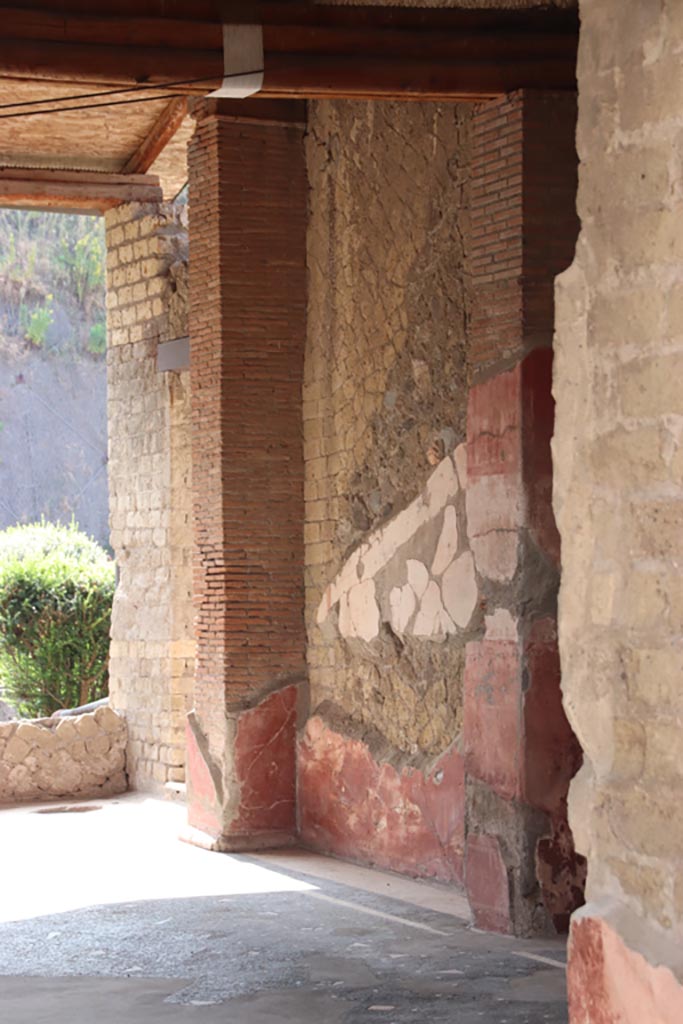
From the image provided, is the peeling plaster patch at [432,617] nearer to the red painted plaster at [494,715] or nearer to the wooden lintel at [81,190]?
the red painted plaster at [494,715]

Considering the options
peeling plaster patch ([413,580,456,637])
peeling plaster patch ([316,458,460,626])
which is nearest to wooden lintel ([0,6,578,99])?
peeling plaster patch ([316,458,460,626])

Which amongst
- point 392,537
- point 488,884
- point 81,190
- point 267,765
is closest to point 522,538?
point 488,884

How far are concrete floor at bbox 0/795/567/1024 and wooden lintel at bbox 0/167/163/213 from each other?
536 centimetres

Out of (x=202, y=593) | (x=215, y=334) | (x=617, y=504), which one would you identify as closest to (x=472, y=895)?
(x=202, y=593)

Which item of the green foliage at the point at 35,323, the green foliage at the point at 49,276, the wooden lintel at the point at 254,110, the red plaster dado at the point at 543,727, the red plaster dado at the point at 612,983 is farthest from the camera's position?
the green foliage at the point at 49,276

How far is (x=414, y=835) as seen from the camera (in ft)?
28.0

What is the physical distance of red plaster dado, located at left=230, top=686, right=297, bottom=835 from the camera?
31.9ft

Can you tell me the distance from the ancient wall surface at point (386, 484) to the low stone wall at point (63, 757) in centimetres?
327

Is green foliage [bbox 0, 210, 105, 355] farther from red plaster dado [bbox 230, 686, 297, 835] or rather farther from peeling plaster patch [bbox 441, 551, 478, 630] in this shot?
peeling plaster patch [bbox 441, 551, 478, 630]

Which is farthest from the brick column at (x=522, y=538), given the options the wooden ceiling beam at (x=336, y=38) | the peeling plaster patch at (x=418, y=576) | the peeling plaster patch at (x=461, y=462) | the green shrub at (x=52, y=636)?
the green shrub at (x=52, y=636)

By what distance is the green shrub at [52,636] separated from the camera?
15906 millimetres

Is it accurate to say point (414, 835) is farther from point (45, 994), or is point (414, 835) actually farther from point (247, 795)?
point (45, 994)

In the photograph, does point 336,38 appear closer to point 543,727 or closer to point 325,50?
point 325,50

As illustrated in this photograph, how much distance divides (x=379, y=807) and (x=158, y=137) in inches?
219
